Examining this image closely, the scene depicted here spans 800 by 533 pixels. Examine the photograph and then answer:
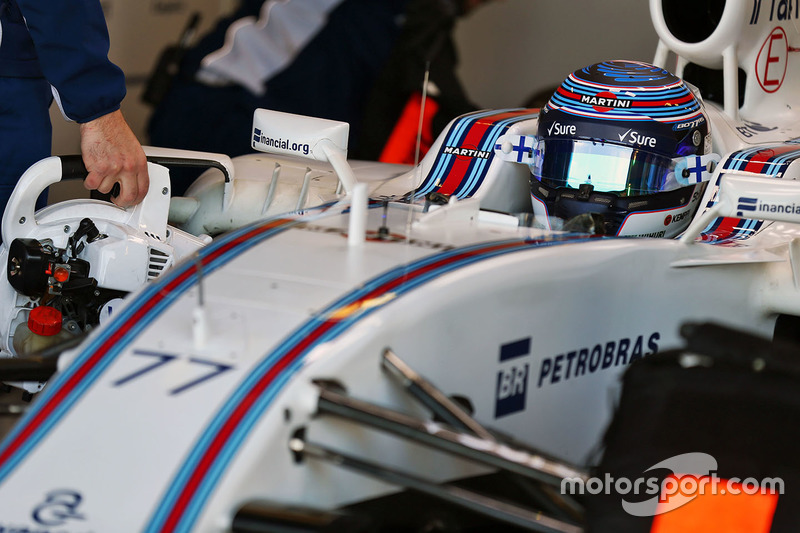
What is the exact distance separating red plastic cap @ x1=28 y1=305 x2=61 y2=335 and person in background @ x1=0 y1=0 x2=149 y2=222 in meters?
0.37

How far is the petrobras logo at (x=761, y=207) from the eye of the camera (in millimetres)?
1743

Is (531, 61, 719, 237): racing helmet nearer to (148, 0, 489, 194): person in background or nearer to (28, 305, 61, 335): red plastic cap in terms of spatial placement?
(28, 305, 61, 335): red plastic cap

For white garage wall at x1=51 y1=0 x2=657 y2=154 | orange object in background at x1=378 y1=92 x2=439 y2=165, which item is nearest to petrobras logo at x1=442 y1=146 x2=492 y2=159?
orange object in background at x1=378 y1=92 x2=439 y2=165

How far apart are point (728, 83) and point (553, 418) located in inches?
60.7

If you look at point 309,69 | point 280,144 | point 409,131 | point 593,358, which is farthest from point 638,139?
point 409,131

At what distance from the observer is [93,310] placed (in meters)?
1.94

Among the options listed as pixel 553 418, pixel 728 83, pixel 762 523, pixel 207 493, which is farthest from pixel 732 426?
pixel 728 83

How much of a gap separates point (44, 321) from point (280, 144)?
0.69 m

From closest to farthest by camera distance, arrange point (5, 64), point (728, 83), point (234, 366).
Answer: point (234, 366) < point (5, 64) < point (728, 83)

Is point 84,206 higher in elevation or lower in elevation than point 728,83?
lower

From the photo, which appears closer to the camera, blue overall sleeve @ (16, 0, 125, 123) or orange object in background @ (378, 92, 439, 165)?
blue overall sleeve @ (16, 0, 125, 123)

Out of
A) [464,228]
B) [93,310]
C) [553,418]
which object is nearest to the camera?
[553,418]

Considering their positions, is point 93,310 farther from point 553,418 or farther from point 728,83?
point 728,83

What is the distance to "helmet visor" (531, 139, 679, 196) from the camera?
6.93ft
